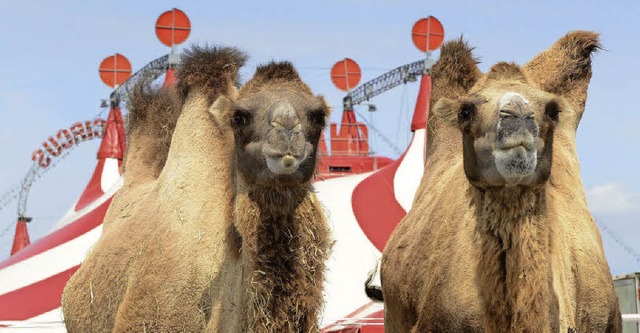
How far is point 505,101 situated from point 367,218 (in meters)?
8.83

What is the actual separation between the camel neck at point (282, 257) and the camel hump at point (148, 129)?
2342mm

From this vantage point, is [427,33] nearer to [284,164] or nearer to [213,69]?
[213,69]

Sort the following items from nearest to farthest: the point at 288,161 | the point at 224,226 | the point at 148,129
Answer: the point at 288,161 → the point at 224,226 → the point at 148,129

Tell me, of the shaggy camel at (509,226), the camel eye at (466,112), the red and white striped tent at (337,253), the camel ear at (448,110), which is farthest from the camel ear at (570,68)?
the red and white striped tent at (337,253)

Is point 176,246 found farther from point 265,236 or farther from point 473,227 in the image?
point 473,227

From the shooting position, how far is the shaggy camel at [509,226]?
4.16 meters

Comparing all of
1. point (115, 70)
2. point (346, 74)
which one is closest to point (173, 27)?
point (115, 70)

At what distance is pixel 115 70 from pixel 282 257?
16178mm

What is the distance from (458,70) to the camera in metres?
6.28

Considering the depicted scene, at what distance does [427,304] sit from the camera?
493cm

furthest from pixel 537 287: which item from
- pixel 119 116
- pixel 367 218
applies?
pixel 119 116

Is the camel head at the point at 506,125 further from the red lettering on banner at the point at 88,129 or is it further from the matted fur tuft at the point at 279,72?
the red lettering on banner at the point at 88,129

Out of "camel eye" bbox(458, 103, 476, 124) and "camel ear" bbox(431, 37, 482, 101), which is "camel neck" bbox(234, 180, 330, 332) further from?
"camel ear" bbox(431, 37, 482, 101)

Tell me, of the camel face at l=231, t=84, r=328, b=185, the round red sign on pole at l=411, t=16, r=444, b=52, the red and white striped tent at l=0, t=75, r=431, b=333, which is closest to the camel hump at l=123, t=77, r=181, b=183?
the camel face at l=231, t=84, r=328, b=185
